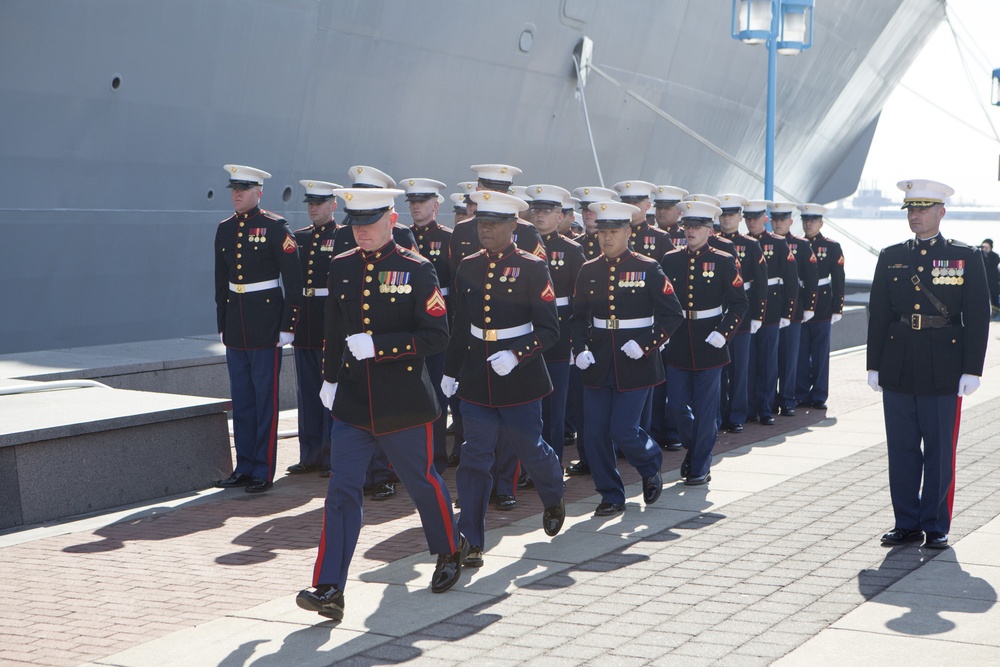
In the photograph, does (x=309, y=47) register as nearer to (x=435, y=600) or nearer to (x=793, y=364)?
(x=793, y=364)

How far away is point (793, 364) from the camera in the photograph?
10.8m

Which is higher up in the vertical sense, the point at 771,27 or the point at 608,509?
the point at 771,27

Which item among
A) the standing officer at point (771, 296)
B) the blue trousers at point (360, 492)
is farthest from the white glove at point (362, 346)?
the standing officer at point (771, 296)

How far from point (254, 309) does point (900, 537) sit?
148 inches

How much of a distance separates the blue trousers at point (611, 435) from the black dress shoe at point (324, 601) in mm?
2258

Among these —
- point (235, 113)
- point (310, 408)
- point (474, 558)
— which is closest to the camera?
point (474, 558)

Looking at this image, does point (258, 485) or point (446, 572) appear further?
point (258, 485)

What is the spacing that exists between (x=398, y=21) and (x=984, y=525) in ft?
30.4

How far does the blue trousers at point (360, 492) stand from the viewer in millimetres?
4730

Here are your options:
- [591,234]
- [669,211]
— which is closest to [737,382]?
[669,211]

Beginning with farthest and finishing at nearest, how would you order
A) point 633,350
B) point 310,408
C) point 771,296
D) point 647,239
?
point 771,296
point 647,239
point 310,408
point 633,350

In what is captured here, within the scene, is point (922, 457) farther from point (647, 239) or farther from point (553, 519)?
point (647, 239)

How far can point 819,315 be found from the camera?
37.1 feet

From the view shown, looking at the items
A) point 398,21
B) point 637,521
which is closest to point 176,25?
A: point 398,21
